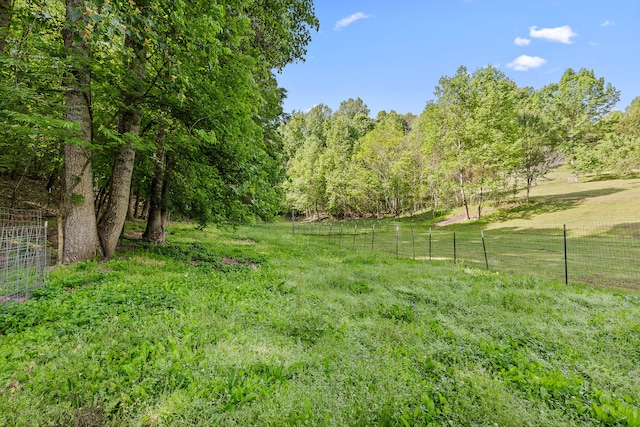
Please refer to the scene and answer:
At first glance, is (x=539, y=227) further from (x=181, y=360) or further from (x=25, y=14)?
(x=25, y=14)

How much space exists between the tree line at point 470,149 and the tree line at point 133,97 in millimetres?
9605

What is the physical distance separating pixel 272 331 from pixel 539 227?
22.6 metres

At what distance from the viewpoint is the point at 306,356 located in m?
3.13

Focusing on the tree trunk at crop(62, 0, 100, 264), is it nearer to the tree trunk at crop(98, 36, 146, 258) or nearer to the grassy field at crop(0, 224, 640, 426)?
the tree trunk at crop(98, 36, 146, 258)

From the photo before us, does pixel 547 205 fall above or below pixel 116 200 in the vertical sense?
above

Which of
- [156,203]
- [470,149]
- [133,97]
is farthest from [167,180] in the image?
[470,149]

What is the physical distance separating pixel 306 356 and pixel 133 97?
19.7 ft

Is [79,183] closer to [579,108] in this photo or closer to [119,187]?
[119,187]

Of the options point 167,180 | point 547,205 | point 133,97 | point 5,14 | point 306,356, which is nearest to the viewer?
point 306,356

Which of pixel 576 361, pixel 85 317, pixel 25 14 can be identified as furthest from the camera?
pixel 25 14

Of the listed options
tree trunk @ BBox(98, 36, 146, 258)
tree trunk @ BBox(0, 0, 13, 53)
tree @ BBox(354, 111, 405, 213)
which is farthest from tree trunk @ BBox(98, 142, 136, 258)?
tree @ BBox(354, 111, 405, 213)

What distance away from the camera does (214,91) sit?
18.4 feet

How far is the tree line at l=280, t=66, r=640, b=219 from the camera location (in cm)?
2527

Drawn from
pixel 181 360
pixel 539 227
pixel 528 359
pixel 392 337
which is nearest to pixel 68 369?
pixel 181 360
